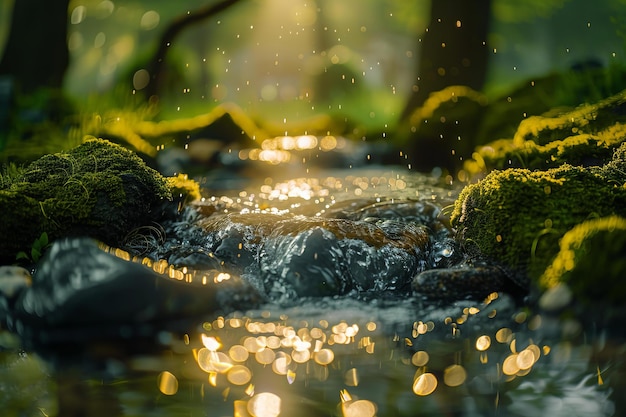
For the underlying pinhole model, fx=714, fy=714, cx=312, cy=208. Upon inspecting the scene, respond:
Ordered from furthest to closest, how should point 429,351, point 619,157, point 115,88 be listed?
point 115,88 → point 619,157 → point 429,351

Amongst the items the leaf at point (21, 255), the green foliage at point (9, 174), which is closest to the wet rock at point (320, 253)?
the leaf at point (21, 255)

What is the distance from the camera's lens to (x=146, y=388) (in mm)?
4754

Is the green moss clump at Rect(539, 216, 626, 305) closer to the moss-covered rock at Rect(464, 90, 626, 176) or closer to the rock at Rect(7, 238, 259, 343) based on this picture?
the rock at Rect(7, 238, 259, 343)

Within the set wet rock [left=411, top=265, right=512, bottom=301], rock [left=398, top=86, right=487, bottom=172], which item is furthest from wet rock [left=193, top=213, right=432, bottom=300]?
rock [left=398, top=86, right=487, bottom=172]

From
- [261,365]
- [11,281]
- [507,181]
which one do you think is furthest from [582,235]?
[11,281]

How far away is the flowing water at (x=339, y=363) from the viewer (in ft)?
14.6

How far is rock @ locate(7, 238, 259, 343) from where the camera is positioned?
19.0 ft

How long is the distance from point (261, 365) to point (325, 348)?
0.55 m

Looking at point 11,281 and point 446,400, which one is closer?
point 446,400

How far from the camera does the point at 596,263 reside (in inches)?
230

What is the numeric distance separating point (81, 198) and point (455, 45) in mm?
11592

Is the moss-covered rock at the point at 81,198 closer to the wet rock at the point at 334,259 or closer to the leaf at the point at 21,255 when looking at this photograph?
the leaf at the point at 21,255

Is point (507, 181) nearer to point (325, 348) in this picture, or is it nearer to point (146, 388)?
point (325, 348)

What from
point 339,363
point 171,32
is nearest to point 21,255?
point 339,363
